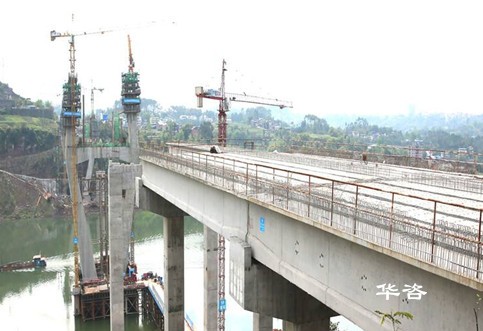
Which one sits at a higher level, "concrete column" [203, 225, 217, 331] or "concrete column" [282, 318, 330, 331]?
"concrete column" [282, 318, 330, 331]

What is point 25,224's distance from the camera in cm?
7494

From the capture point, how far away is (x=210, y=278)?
25.4m

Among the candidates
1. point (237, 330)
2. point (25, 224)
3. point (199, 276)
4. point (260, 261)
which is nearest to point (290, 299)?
point (260, 261)

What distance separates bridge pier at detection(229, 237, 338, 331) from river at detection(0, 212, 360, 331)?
19.9m

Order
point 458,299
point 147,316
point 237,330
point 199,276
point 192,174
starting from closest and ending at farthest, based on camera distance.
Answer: point 458,299, point 192,174, point 237,330, point 147,316, point 199,276

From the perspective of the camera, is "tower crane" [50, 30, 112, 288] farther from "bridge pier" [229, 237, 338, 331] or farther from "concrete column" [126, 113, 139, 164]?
"bridge pier" [229, 237, 338, 331]

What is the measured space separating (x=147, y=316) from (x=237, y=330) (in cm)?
722

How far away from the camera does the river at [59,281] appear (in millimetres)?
35406

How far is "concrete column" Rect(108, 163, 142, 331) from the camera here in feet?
92.1

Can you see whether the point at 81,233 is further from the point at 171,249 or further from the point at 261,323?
the point at 261,323

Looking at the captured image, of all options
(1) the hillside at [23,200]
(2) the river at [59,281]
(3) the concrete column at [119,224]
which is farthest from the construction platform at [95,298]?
(1) the hillside at [23,200]

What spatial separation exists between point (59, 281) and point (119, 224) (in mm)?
19437

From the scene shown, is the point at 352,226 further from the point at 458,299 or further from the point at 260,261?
the point at 260,261

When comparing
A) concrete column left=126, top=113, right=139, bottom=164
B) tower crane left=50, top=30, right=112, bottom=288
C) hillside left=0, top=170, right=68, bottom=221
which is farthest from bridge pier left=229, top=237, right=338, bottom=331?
hillside left=0, top=170, right=68, bottom=221
